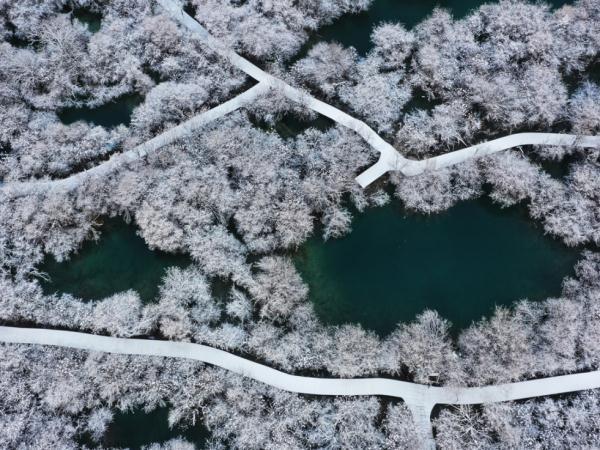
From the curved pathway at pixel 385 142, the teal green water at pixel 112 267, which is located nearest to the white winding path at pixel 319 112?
the curved pathway at pixel 385 142

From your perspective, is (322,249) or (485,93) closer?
(322,249)

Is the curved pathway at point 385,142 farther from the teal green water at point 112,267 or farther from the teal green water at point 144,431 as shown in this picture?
the teal green water at point 144,431

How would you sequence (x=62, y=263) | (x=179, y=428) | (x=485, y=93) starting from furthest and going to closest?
(x=485, y=93) < (x=62, y=263) < (x=179, y=428)

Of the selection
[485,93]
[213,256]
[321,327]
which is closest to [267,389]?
[321,327]

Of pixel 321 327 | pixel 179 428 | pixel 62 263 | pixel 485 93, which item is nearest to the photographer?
pixel 179 428

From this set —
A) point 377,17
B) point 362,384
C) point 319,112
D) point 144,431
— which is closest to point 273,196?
point 319,112

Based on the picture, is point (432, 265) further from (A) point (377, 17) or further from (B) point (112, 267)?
(B) point (112, 267)

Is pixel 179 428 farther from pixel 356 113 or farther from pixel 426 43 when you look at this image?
pixel 426 43
